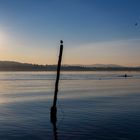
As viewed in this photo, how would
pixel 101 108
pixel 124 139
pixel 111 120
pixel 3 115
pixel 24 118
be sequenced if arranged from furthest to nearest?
1. pixel 101 108
2. pixel 3 115
3. pixel 24 118
4. pixel 111 120
5. pixel 124 139

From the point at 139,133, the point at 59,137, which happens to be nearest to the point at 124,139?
the point at 139,133

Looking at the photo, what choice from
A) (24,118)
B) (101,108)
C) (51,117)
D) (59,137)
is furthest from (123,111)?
(59,137)

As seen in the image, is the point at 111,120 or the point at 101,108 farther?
the point at 101,108

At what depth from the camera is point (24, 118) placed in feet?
92.3

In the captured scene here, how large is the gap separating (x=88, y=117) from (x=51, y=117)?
3.05m

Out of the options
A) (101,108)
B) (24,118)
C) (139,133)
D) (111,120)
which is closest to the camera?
(139,133)

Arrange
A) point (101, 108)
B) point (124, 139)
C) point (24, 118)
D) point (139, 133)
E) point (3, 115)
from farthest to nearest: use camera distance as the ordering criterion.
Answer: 1. point (101, 108)
2. point (3, 115)
3. point (24, 118)
4. point (139, 133)
5. point (124, 139)

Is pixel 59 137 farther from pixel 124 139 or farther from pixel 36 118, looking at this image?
pixel 36 118

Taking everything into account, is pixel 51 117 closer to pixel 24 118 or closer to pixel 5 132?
pixel 24 118

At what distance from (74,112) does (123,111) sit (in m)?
4.49

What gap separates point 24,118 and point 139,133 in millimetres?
10438

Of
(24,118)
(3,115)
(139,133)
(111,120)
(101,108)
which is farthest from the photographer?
(101,108)

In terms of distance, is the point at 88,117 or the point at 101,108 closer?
the point at 88,117

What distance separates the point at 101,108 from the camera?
34.1m
